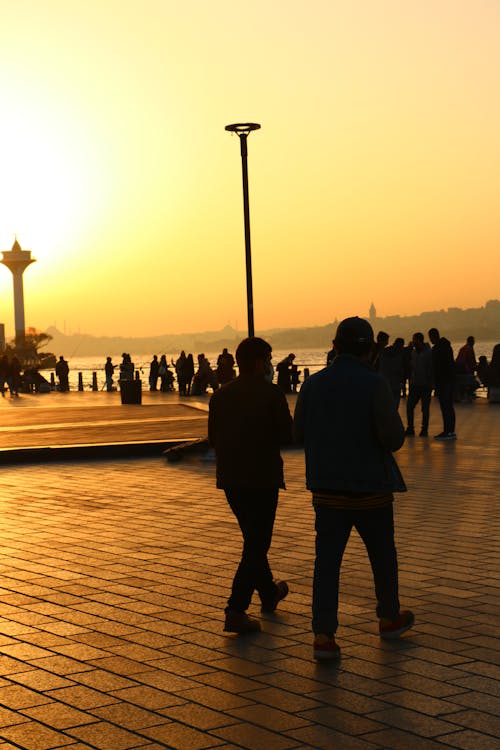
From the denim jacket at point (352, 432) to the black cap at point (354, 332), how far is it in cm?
12

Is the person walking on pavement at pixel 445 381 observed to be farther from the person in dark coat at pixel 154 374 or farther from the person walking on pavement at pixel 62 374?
the person walking on pavement at pixel 62 374

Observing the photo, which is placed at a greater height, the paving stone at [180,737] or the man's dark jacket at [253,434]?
the man's dark jacket at [253,434]

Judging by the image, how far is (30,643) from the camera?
21.0ft

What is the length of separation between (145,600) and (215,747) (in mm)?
2793

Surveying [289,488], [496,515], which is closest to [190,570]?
[496,515]

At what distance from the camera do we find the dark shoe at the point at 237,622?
255 inches

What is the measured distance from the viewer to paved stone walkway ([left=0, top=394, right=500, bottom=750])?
4.89m

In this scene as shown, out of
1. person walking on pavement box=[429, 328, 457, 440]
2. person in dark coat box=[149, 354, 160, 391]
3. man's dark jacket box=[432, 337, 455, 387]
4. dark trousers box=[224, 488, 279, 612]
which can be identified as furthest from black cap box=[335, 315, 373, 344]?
person in dark coat box=[149, 354, 160, 391]

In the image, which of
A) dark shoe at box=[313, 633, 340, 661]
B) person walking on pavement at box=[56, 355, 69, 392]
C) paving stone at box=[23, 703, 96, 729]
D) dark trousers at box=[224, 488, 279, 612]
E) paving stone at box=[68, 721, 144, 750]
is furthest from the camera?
person walking on pavement at box=[56, 355, 69, 392]

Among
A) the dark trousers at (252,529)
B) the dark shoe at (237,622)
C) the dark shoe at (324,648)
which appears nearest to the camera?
the dark shoe at (324,648)

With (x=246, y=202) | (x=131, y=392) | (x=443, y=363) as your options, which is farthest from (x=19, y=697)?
(x=131, y=392)

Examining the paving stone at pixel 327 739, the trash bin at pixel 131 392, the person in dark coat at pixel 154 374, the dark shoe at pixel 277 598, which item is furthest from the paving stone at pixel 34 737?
the person in dark coat at pixel 154 374

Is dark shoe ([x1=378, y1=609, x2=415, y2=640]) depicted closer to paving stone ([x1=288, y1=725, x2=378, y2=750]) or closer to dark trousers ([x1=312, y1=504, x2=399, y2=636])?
dark trousers ([x1=312, y1=504, x2=399, y2=636])

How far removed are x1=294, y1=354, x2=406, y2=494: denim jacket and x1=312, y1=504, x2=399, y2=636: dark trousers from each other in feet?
0.53
